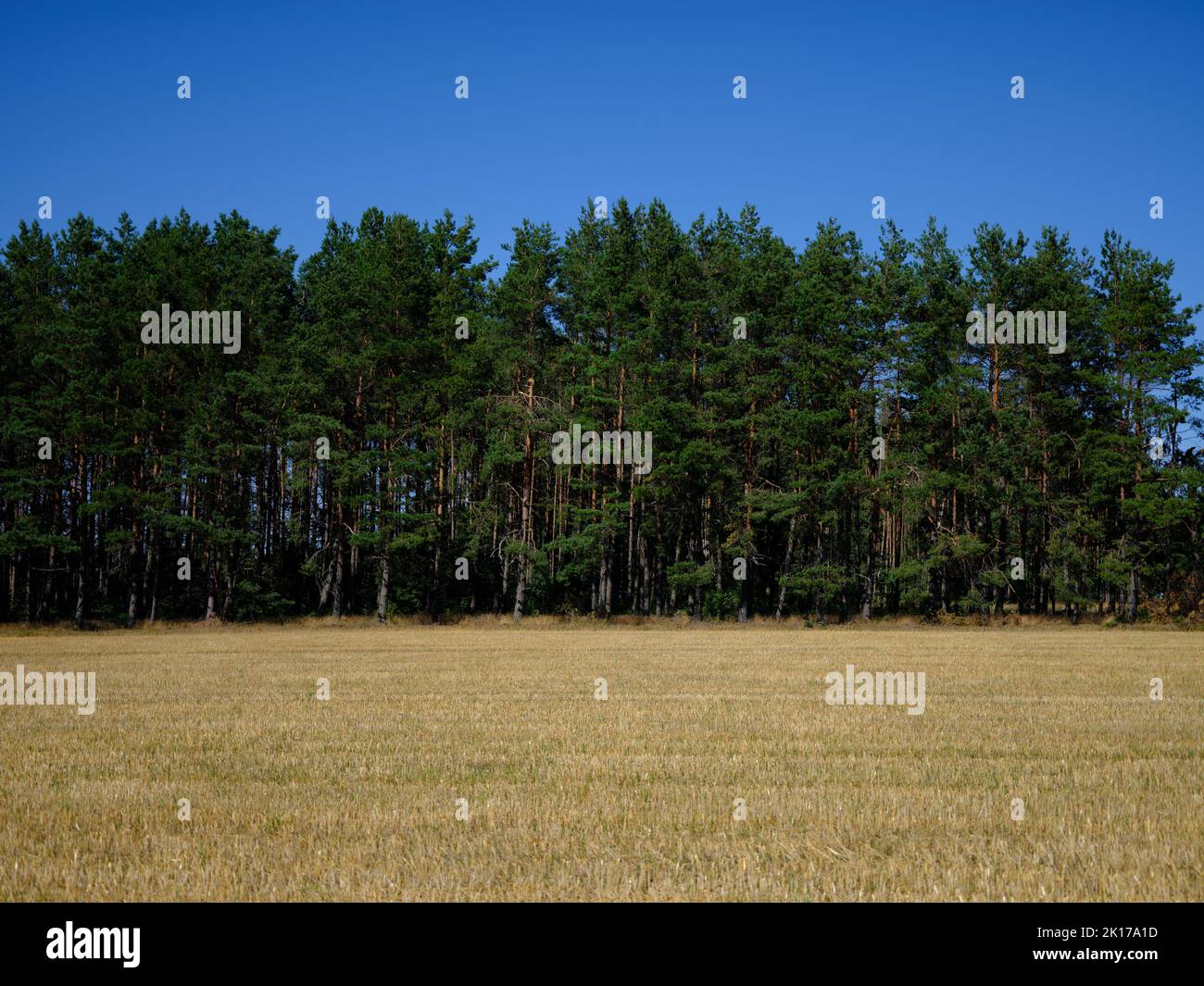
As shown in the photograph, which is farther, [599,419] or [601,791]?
[599,419]

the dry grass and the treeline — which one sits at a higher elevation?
the treeline

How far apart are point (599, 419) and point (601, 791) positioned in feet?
140

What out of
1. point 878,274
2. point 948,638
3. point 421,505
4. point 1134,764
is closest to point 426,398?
point 421,505

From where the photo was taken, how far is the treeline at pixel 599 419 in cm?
4834

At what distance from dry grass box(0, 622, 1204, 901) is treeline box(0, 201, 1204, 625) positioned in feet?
96.0

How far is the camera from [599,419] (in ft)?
170

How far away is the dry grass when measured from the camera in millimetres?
6785

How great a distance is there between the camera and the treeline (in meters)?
48.3

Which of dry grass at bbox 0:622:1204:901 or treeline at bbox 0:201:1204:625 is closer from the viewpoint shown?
dry grass at bbox 0:622:1204:901

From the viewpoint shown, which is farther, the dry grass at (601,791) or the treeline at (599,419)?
the treeline at (599,419)

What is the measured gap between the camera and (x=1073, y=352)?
53.0 metres

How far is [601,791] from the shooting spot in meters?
9.59

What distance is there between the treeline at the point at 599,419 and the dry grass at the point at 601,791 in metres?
29.3

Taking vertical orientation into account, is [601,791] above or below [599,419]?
below
